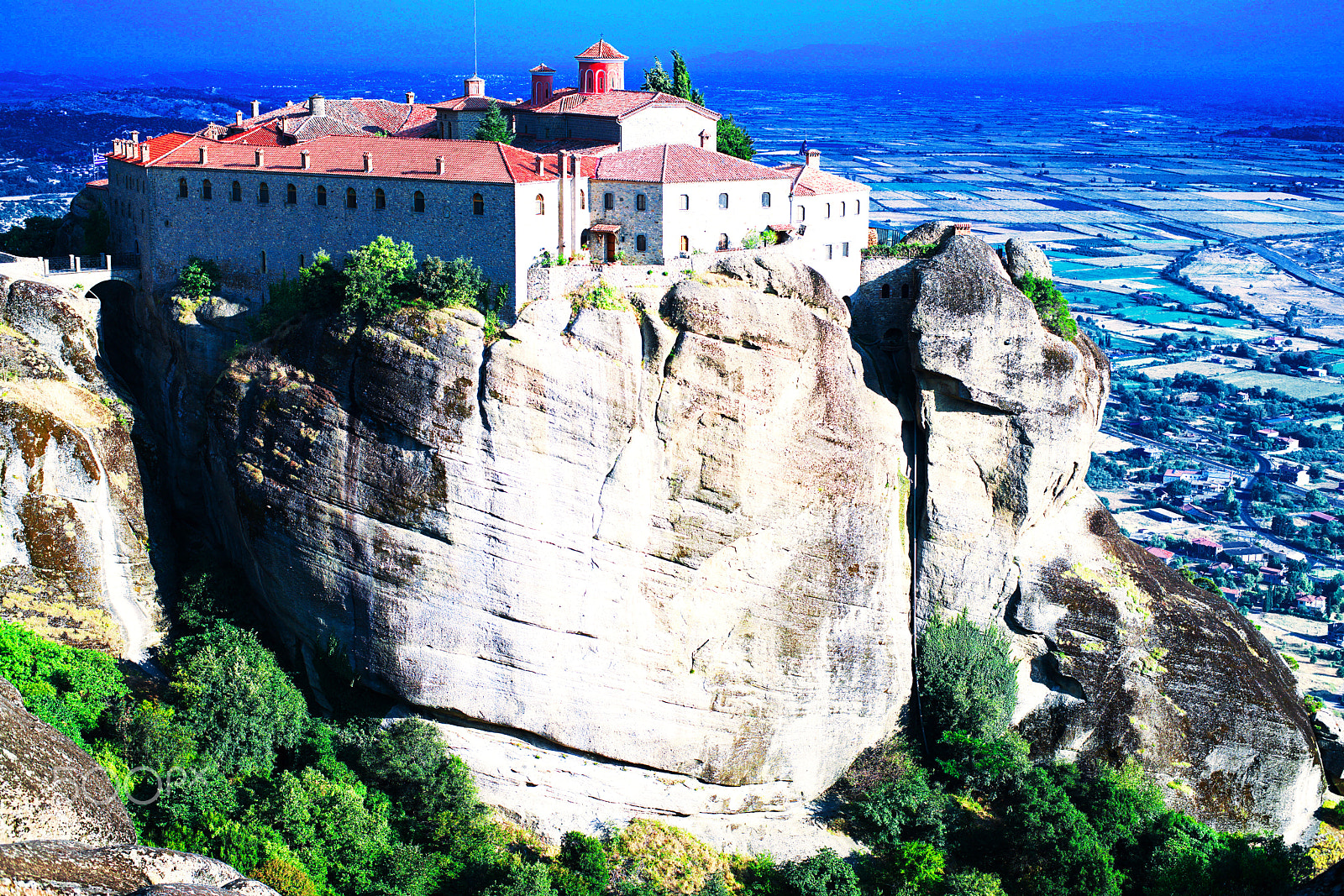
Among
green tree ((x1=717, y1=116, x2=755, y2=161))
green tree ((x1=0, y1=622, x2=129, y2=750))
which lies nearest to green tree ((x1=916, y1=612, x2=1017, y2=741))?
green tree ((x1=717, y1=116, x2=755, y2=161))

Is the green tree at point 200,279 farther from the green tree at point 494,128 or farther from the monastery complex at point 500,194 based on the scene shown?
the green tree at point 494,128

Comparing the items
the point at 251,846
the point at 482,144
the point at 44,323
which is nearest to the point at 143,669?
the point at 251,846

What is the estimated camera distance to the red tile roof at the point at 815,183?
48.8 m

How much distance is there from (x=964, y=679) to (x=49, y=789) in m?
28.0

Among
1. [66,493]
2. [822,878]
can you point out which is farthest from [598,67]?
[822,878]

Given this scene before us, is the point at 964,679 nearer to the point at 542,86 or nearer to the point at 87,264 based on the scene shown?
the point at 542,86

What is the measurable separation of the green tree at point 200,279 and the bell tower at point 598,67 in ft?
51.4

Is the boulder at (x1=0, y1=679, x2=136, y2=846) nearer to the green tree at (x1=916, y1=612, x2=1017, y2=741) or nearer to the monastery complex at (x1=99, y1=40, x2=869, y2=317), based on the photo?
the monastery complex at (x1=99, y1=40, x2=869, y2=317)

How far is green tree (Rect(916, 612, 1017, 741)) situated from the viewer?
44125 mm

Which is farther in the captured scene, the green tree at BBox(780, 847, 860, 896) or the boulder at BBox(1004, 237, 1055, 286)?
the boulder at BBox(1004, 237, 1055, 286)

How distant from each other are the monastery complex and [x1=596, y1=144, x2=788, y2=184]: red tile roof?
2.6 inches

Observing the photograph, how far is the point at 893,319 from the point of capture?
4859 centimetres

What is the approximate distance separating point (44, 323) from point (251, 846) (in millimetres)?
21079

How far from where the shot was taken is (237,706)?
129 ft
